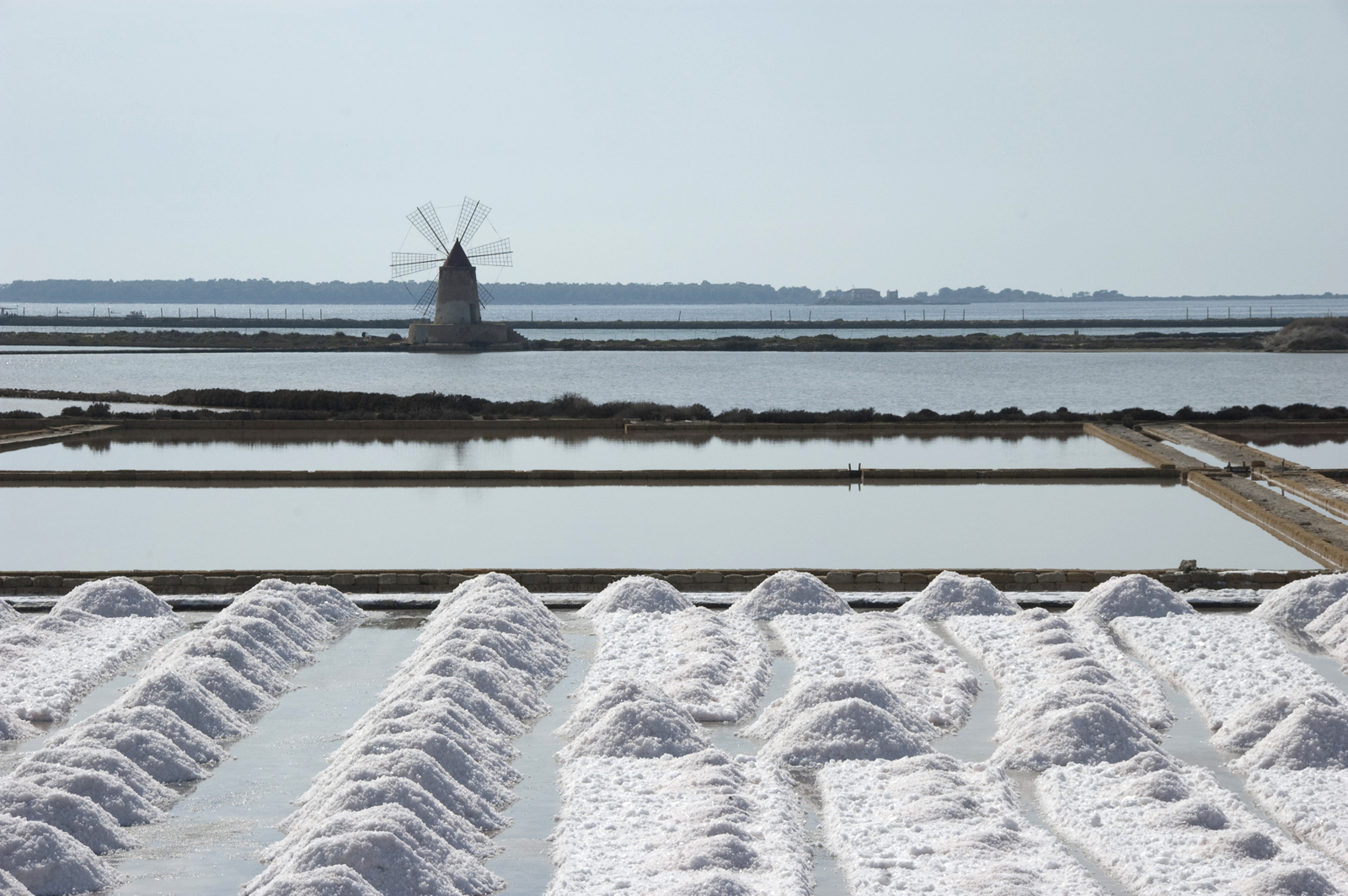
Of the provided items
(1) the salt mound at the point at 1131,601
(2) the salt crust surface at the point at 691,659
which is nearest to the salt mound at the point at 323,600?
(2) the salt crust surface at the point at 691,659

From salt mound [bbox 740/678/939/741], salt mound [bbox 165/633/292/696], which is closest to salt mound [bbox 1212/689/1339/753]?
salt mound [bbox 740/678/939/741]

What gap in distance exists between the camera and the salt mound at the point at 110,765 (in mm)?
5453

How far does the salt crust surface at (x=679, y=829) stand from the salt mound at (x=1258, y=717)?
6.78 ft

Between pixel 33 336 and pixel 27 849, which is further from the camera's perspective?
pixel 33 336

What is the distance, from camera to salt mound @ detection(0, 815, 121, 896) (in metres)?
Answer: 4.60

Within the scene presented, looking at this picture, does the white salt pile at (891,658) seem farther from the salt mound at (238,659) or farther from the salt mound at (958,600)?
the salt mound at (238,659)

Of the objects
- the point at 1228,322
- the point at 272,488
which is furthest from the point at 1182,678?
the point at 1228,322

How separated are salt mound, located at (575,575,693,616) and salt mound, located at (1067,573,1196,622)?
252 centimetres

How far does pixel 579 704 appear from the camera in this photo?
658cm

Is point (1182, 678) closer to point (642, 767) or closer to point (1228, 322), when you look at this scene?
point (642, 767)

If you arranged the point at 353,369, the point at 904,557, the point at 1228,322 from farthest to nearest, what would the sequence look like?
1. the point at 1228,322
2. the point at 353,369
3. the point at 904,557

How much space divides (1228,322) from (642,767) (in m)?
76.4

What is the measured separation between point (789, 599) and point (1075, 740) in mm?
3067

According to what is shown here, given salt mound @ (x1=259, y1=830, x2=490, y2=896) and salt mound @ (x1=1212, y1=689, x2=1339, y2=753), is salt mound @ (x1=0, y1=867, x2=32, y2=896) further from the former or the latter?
salt mound @ (x1=1212, y1=689, x2=1339, y2=753)
